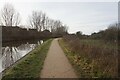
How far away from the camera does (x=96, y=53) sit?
11.0m

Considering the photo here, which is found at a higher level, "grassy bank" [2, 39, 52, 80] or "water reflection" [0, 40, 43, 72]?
"grassy bank" [2, 39, 52, 80]

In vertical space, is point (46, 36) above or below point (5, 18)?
below

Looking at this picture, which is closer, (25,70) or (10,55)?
(25,70)

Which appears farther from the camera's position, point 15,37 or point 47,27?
point 47,27

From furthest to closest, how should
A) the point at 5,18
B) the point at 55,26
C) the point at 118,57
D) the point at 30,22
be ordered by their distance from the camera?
the point at 55,26, the point at 30,22, the point at 5,18, the point at 118,57

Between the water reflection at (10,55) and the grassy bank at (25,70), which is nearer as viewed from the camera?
the grassy bank at (25,70)

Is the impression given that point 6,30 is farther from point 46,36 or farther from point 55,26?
point 55,26

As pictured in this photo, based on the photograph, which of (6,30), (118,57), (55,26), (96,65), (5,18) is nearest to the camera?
(118,57)

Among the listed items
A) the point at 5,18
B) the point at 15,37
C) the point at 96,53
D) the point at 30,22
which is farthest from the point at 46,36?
the point at 96,53

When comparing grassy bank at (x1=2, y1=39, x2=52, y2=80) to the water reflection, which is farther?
the water reflection

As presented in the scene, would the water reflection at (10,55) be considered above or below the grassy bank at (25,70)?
below

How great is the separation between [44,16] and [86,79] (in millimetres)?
95286

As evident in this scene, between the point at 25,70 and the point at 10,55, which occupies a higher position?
A: the point at 25,70

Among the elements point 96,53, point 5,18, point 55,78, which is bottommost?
point 55,78
